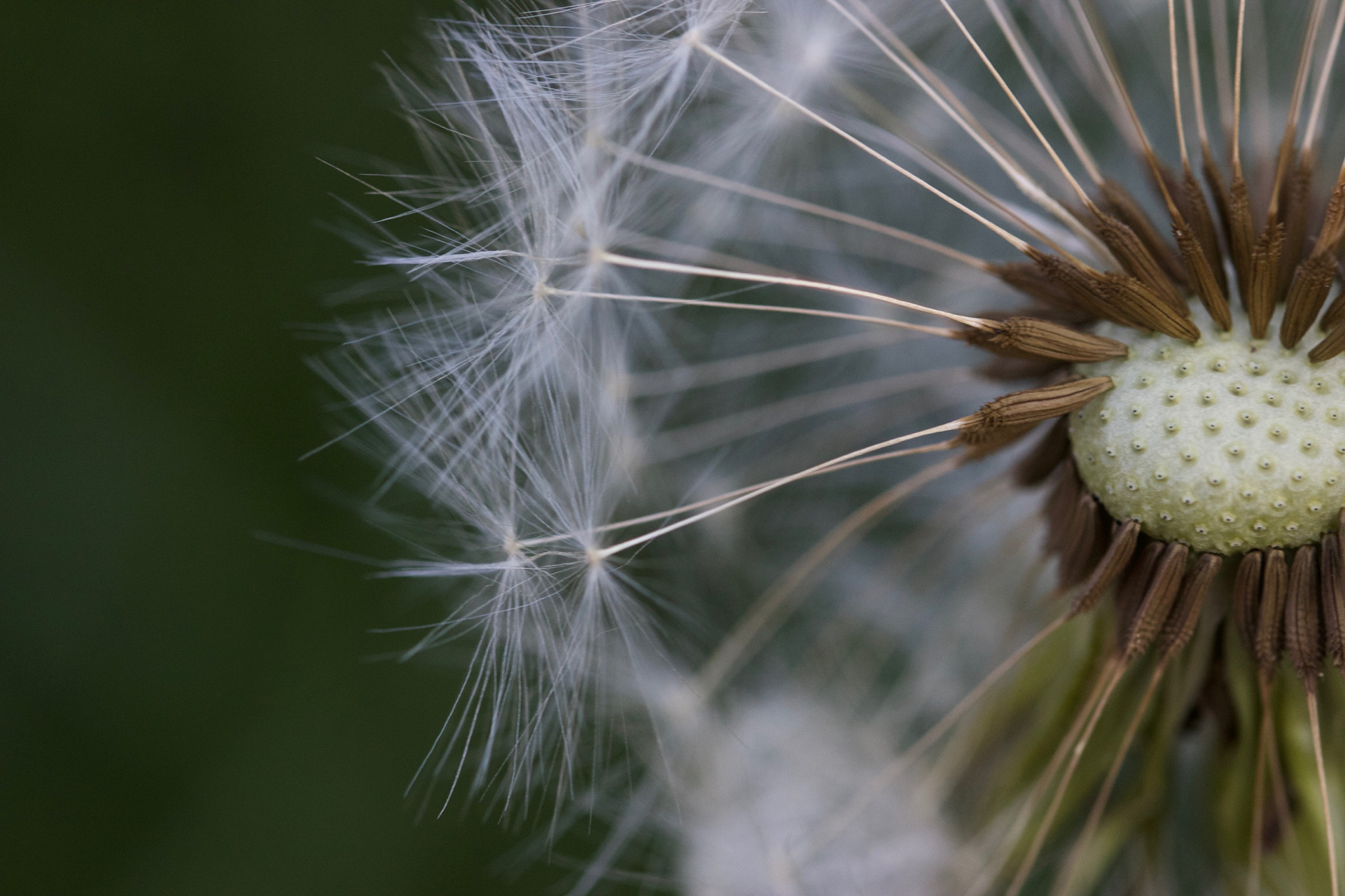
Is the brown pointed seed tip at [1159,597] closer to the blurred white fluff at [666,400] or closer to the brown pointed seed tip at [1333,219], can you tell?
the brown pointed seed tip at [1333,219]

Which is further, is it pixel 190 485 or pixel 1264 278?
pixel 190 485

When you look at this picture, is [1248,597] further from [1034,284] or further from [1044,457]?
[1034,284]

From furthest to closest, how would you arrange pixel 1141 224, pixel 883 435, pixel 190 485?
1. pixel 190 485
2. pixel 883 435
3. pixel 1141 224

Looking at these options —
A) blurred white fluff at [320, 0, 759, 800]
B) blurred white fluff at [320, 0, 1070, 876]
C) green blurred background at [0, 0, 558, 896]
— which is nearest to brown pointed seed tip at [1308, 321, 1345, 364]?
blurred white fluff at [320, 0, 1070, 876]

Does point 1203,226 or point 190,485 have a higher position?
point 1203,226

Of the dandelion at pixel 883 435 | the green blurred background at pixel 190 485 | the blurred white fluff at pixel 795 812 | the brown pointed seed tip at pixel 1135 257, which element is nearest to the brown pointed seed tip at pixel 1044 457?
the dandelion at pixel 883 435

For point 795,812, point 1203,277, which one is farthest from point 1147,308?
point 795,812

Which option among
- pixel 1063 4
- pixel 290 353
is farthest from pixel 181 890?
pixel 1063 4
